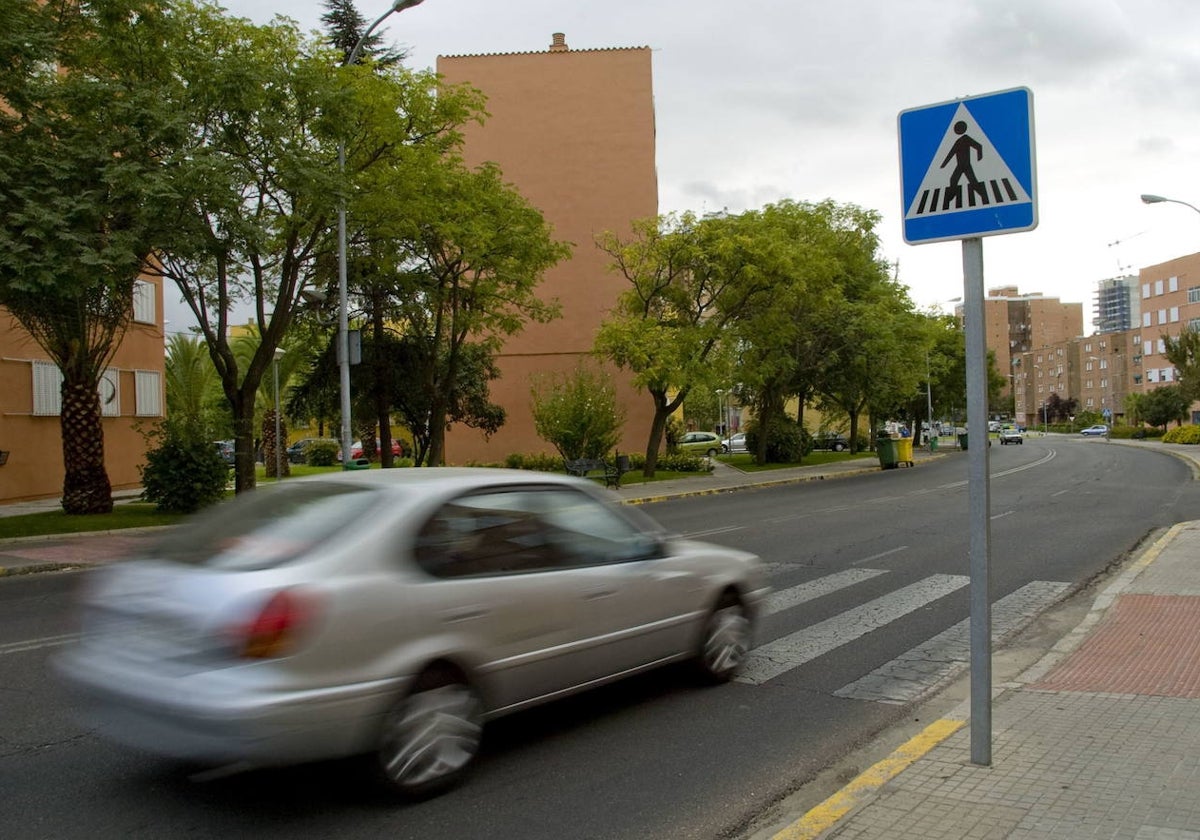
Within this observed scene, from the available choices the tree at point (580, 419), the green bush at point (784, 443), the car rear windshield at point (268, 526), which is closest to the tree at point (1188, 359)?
the green bush at point (784, 443)

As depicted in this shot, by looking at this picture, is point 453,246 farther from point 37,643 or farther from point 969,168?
point 969,168

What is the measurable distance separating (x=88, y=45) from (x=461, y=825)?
56.8ft

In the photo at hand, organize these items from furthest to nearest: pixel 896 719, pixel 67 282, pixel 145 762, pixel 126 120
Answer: pixel 126 120 < pixel 67 282 < pixel 896 719 < pixel 145 762

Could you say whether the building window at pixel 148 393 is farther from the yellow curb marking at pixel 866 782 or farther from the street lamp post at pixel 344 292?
the yellow curb marking at pixel 866 782

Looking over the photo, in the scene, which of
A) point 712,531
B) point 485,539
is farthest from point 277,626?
point 712,531

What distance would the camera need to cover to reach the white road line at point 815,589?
29.4ft

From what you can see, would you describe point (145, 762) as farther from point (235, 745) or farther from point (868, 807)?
point (868, 807)

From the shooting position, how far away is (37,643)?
7.78m

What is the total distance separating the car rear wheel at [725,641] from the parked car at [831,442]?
5969 cm

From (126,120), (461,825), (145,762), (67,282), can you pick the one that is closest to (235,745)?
(461,825)

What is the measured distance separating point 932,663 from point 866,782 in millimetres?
2797

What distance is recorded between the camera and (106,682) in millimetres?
4215

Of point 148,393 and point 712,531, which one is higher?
point 148,393

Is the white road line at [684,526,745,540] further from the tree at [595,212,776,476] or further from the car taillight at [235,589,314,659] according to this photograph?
the tree at [595,212,776,476]
